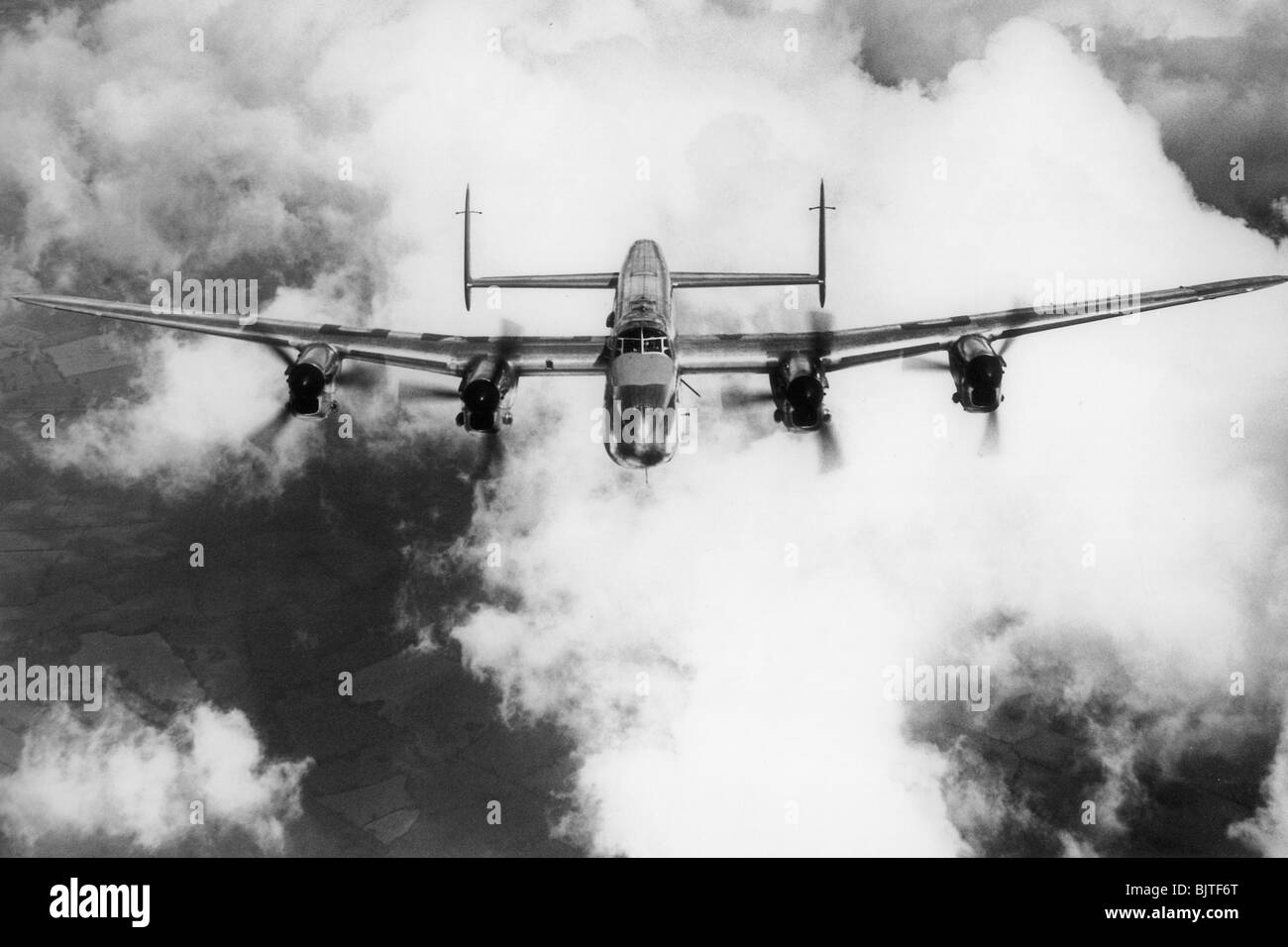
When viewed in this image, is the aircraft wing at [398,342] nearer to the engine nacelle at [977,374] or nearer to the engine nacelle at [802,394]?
the engine nacelle at [802,394]

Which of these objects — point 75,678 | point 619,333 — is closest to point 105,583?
point 75,678

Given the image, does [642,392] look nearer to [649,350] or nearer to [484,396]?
[649,350]

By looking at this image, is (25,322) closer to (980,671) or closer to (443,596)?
(443,596)

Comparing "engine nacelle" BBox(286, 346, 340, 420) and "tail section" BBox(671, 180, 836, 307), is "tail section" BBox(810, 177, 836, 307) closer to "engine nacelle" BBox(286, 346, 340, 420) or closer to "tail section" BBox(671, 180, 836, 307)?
"tail section" BBox(671, 180, 836, 307)

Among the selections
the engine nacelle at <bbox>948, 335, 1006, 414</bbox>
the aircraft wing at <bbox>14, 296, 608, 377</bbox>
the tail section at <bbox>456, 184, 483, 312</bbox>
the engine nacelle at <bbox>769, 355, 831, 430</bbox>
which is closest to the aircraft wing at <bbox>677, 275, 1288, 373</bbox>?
the engine nacelle at <bbox>769, 355, 831, 430</bbox>

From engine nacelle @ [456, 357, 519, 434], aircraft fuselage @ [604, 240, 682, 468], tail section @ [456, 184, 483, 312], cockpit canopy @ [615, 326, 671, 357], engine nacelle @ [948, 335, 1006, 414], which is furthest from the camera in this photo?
tail section @ [456, 184, 483, 312]
